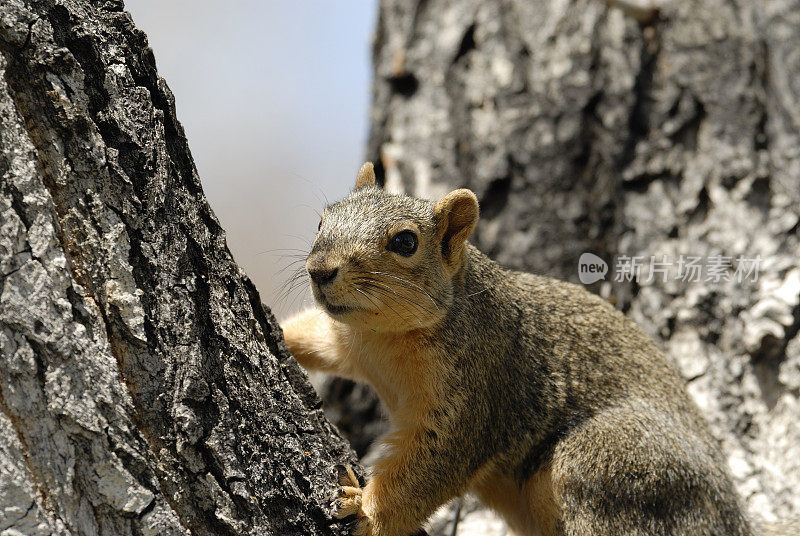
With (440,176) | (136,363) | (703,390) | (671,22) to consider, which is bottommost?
(703,390)

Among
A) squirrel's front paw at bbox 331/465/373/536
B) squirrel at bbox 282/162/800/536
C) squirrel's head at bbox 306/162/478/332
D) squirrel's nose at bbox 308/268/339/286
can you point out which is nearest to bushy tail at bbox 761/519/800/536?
squirrel at bbox 282/162/800/536

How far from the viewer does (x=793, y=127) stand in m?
5.25

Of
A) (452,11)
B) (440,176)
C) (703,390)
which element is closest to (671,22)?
(452,11)

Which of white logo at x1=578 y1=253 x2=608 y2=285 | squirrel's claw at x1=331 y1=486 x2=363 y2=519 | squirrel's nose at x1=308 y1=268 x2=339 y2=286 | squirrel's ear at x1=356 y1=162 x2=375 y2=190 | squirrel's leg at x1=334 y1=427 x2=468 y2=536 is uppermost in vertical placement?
squirrel's ear at x1=356 y1=162 x2=375 y2=190

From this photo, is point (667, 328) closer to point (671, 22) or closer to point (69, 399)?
point (671, 22)

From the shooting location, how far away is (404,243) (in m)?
3.71

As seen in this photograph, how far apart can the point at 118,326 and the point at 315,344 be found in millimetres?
1919

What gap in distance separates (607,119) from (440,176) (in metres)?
1.30

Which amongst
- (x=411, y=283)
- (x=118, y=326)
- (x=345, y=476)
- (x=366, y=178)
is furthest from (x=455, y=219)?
(x=118, y=326)

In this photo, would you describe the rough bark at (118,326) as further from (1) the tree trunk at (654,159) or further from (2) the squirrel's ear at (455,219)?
(1) the tree trunk at (654,159)

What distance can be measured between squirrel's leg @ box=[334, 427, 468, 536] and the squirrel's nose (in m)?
0.89

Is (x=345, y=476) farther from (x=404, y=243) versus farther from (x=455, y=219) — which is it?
(x=455, y=219)

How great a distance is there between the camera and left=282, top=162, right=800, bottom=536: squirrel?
356cm

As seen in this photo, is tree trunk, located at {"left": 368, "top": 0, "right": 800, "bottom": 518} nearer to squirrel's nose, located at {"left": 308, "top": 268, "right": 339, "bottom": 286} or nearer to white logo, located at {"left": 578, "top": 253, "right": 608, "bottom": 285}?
white logo, located at {"left": 578, "top": 253, "right": 608, "bottom": 285}
